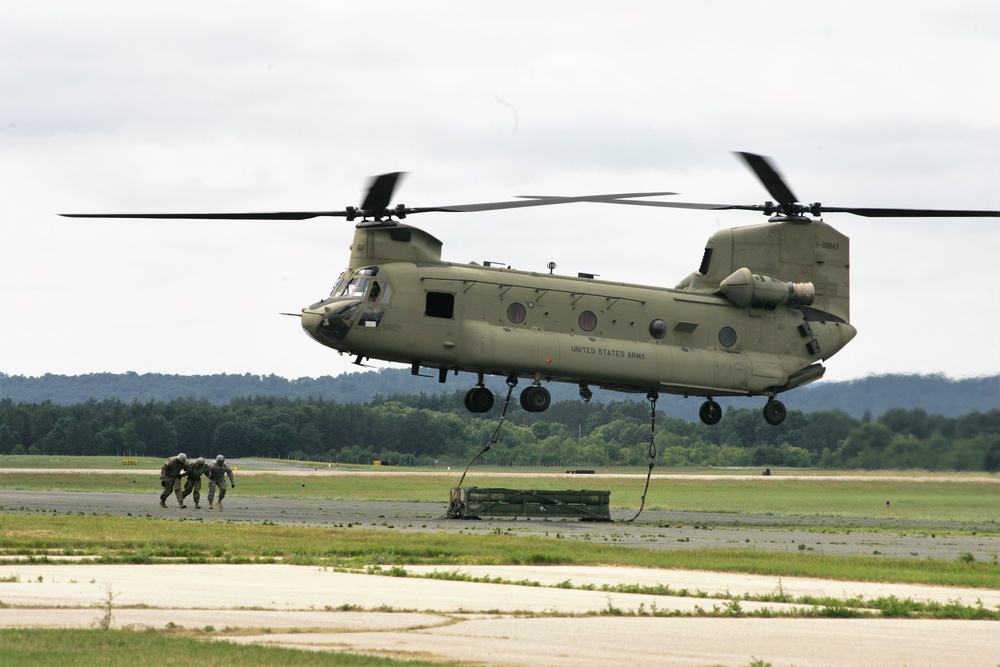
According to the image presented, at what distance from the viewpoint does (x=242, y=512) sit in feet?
138

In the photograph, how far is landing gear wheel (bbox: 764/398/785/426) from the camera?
4081 cm

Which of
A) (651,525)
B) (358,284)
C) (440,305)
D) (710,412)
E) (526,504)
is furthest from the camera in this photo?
(526,504)

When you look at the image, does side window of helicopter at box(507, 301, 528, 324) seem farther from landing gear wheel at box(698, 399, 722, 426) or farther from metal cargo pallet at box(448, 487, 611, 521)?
landing gear wheel at box(698, 399, 722, 426)

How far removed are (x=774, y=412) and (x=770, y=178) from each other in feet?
24.0

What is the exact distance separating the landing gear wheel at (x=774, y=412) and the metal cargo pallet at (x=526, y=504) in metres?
5.58

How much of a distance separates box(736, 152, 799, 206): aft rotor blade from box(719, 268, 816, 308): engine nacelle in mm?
2455

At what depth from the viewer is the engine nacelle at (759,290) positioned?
3994 centimetres

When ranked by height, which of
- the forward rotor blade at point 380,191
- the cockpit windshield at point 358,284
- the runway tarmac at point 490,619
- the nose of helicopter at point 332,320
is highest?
the forward rotor blade at point 380,191

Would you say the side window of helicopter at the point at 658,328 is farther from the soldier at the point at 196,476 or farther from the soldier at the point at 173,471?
the soldier at the point at 173,471

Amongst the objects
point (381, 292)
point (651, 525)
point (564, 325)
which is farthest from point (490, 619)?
point (651, 525)

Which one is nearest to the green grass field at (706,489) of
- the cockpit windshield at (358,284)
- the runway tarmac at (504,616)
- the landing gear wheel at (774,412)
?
the landing gear wheel at (774,412)

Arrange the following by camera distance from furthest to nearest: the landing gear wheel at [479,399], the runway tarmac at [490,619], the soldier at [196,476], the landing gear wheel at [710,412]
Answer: the soldier at [196,476] < the landing gear wheel at [710,412] < the landing gear wheel at [479,399] < the runway tarmac at [490,619]

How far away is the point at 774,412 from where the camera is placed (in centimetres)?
4094

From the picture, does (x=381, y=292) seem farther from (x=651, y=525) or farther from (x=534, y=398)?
(x=651, y=525)
